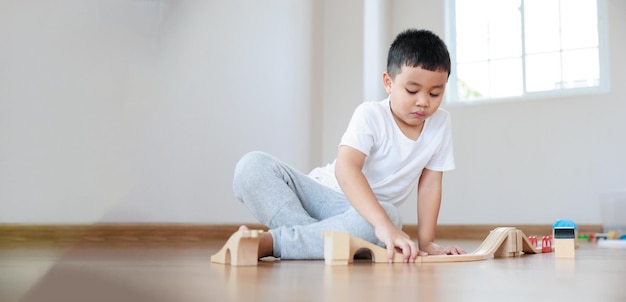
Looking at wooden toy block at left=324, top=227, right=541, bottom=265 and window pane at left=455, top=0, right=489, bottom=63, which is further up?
window pane at left=455, top=0, right=489, bottom=63

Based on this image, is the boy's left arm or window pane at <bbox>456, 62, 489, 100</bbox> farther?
window pane at <bbox>456, 62, 489, 100</bbox>

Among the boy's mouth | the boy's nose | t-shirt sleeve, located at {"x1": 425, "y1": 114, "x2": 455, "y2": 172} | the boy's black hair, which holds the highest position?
the boy's black hair

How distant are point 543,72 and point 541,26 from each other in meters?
0.25

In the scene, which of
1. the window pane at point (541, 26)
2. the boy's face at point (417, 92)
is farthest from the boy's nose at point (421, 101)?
the window pane at point (541, 26)

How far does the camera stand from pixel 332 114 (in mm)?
3840

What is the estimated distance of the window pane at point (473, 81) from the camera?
12.6 feet

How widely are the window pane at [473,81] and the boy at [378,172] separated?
2.49 m

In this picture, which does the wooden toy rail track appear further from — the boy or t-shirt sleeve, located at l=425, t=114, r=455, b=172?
t-shirt sleeve, located at l=425, t=114, r=455, b=172

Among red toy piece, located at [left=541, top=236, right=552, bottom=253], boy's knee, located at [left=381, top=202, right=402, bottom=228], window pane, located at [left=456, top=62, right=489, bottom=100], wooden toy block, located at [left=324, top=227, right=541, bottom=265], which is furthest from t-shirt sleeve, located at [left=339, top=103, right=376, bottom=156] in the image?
window pane, located at [left=456, top=62, right=489, bottom=100]

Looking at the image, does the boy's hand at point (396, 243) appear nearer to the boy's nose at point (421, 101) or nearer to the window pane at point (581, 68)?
the boy's nose at point (421, 101)

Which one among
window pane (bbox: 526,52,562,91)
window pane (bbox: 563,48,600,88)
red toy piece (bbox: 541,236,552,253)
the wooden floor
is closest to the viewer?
the wooden floor

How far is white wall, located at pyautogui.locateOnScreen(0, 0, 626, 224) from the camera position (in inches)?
82.2

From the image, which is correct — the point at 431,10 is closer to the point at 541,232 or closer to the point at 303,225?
the point at 541,232

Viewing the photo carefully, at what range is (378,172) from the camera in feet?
4.57
